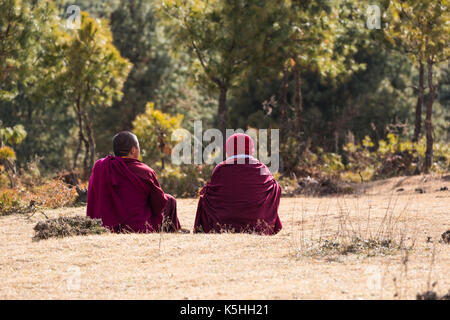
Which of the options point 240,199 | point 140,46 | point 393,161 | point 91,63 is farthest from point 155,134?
point 140,46

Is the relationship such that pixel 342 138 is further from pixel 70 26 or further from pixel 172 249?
pixel 172 249

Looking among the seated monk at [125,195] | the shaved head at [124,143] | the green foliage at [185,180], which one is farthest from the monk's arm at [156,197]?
the green foliage at [185,180]

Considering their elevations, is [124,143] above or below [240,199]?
above

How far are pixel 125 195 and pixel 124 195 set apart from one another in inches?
0.5

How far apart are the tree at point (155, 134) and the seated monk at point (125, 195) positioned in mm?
6941

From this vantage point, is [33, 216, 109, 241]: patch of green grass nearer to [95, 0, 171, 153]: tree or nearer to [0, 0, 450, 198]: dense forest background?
[0, 0, 450, 198]: dense forest background

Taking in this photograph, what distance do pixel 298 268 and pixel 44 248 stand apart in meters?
2.73

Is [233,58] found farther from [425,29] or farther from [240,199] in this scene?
[240,199]

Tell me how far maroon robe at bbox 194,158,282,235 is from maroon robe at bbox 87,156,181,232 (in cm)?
56

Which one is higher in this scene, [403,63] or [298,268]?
[403,63]

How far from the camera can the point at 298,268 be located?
553 cm

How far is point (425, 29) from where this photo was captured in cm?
1394

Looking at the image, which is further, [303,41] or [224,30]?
[303,41]

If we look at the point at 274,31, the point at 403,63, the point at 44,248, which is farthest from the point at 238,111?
the point at 44,248
